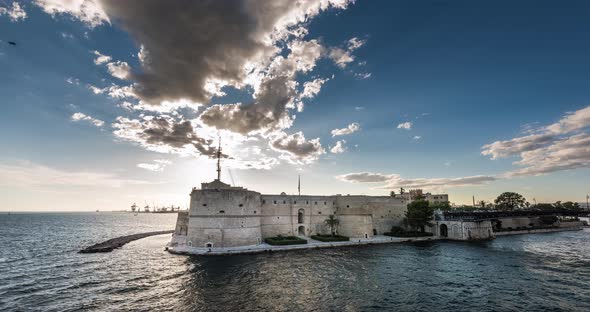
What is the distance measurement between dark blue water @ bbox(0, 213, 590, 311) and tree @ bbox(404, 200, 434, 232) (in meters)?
16.9

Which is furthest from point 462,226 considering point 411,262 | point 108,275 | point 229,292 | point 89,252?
point 89,252

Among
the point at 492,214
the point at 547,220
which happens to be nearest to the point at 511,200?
the point at 547,220

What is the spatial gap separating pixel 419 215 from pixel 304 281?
137 ft

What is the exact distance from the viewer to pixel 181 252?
41.5 m

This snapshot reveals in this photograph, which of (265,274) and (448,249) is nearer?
(265,274)

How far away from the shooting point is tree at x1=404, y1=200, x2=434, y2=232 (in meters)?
60.7

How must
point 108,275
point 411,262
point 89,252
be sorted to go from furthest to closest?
point 89,252
point 411,262
point 108,275

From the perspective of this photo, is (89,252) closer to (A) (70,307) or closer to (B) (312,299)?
(A) (70,307)

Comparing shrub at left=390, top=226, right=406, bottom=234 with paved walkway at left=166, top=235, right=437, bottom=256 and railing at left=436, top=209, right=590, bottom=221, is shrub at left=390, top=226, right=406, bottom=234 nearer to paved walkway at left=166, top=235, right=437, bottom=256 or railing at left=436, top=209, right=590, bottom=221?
railing at left=436, top=209, right=590, bottom=221

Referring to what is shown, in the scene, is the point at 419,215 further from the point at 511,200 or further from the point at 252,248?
the point at 511,200

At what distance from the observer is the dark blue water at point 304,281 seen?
22.8m

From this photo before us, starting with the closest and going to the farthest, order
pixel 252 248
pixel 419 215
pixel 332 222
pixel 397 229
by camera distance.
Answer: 1. pixel 252 248
2. pixel 332 222
3. pixel 419 215
4. pixel 397 229

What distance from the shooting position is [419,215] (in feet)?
199

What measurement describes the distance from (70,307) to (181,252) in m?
19.1
